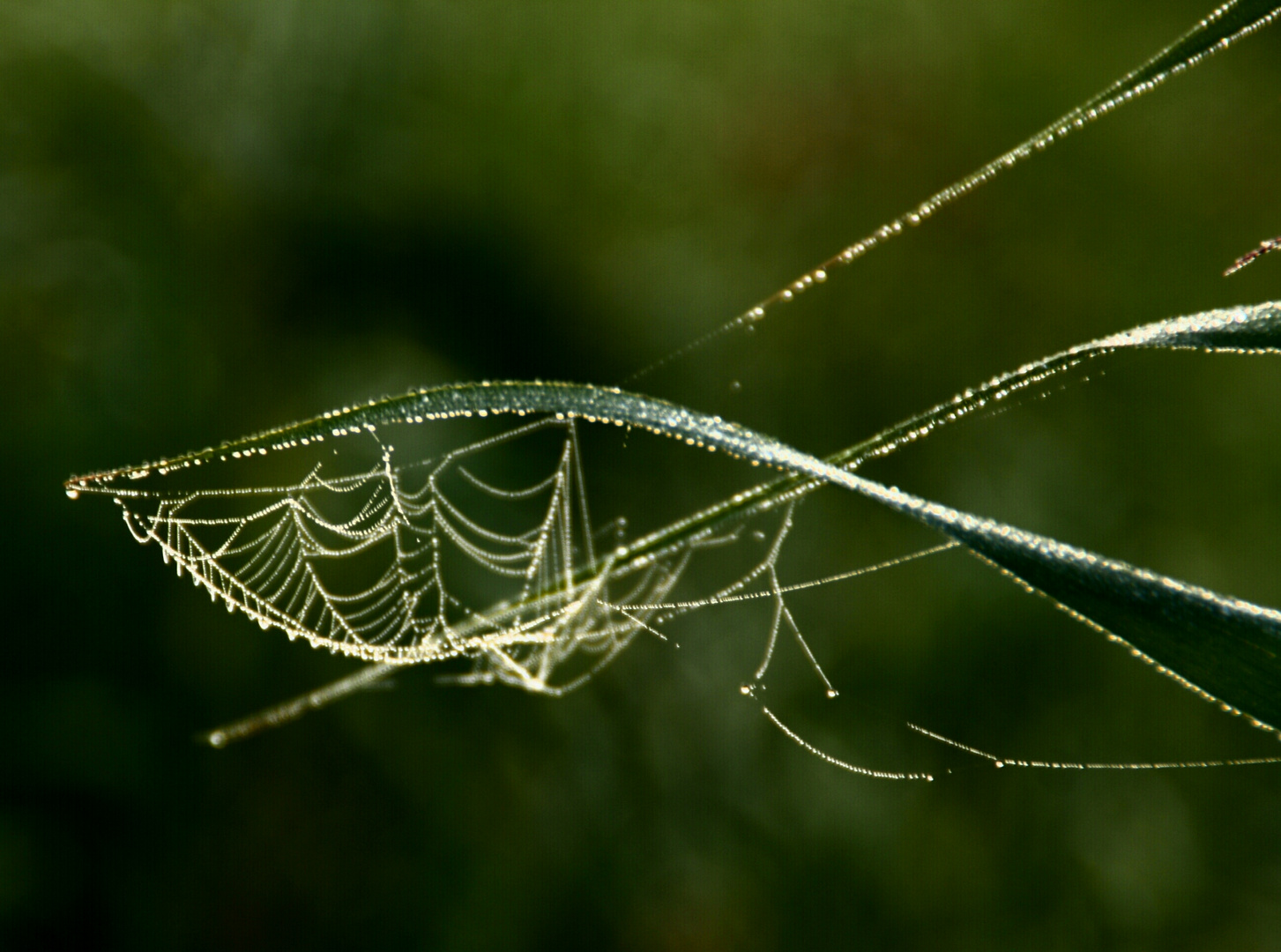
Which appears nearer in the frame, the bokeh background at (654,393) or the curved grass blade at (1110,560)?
the curved grass blade at (1110,560)

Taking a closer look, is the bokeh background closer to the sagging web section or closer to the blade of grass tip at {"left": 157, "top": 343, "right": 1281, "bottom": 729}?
the sagging web section

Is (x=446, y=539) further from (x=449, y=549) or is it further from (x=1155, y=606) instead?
(x=1155, y=606)

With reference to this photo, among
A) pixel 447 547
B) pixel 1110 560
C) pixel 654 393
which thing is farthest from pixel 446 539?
pixel 1110 560

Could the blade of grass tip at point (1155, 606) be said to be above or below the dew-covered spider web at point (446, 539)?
below

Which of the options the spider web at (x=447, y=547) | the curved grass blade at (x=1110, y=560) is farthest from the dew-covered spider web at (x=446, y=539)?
→ the curved grass blade at (x=1110, y=560)

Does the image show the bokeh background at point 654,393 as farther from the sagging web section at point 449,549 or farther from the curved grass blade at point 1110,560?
the curved grass blade at point 1110,560

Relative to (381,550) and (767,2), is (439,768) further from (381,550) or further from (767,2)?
(767,2)

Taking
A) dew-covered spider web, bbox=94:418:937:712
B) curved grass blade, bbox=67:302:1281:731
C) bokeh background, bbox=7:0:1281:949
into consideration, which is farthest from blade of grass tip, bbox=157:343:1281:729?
bokeh background, bbox=7:0:1281:949

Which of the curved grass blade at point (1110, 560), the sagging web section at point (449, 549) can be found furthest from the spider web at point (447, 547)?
the curved grass blade at point (1110, 560)

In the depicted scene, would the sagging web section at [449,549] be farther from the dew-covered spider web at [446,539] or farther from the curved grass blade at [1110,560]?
the curved grass blade at [1110,560]
